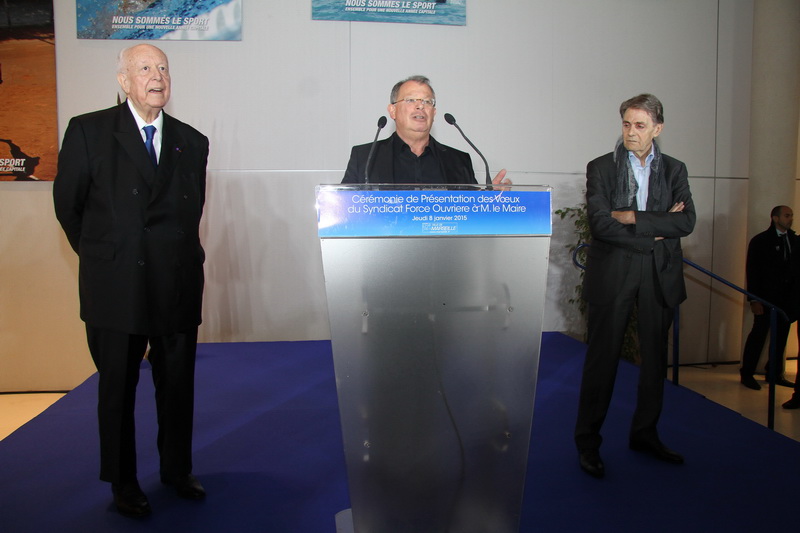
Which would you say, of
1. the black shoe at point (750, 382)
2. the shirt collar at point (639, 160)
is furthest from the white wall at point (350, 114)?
the shirt collar at point (639, 160)

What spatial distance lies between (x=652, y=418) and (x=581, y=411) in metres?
0.32

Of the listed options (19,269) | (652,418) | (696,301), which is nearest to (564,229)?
(696,301)

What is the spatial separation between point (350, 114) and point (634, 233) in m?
2.99

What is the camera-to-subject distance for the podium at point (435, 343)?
1.57 m

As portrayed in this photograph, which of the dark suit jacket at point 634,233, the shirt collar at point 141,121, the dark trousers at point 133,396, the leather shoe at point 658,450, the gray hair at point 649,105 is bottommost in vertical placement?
the leather shoe at point 658,450

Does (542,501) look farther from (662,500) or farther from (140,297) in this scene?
(140,297)

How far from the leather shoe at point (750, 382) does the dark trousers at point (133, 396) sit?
4.42 m

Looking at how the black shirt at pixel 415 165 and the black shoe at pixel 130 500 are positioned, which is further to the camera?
the black shirt at pixel 415 165

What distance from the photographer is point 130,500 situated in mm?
2154

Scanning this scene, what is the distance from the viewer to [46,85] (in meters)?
4.60

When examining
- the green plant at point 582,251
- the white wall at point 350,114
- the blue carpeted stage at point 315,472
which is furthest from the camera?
the green plant at point 582,251

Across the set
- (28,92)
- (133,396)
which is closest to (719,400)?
(133,396)

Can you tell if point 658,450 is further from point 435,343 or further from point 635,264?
point 435,343

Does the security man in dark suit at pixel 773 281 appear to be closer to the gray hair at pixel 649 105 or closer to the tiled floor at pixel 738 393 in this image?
the tiled floor at pixel 738 393
